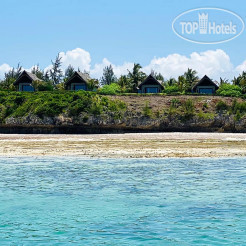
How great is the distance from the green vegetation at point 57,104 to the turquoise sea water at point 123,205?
39.7 m

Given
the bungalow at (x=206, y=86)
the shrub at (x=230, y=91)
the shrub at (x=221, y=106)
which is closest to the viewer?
the shrub at (x=221, y=106)

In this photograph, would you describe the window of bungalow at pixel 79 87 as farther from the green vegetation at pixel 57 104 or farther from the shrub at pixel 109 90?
the green vegetation at pixel 57 104

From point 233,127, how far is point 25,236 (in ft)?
179

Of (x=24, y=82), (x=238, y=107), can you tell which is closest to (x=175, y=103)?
(x=238, y=107)

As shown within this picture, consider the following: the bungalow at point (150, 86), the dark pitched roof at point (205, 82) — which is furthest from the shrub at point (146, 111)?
the dark pitched roof at point (205, 82)

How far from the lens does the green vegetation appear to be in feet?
204

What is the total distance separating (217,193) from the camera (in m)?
14.8

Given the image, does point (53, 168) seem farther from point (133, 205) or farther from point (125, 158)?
point (133, 205)

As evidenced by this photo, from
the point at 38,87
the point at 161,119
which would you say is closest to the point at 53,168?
the point at 161,119

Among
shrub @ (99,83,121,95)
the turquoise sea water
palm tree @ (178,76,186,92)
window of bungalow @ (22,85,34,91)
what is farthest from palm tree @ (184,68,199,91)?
the turquoise sea water

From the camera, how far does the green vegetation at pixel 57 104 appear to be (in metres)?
62.2

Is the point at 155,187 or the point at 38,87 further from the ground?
the point at 38,87

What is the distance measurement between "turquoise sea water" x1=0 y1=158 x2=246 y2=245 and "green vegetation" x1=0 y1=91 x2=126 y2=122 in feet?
130

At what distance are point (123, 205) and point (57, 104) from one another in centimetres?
5144
